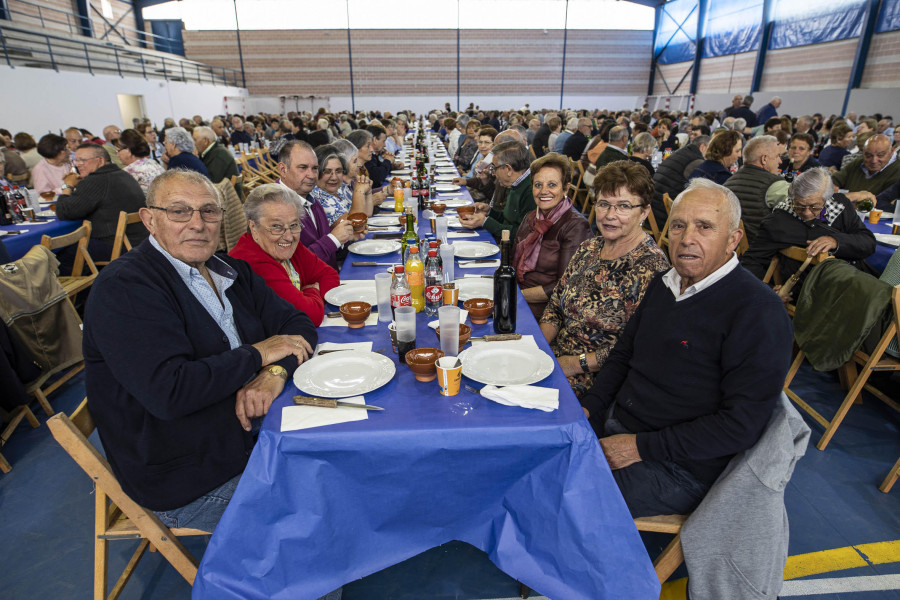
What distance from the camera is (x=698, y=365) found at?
1.37m

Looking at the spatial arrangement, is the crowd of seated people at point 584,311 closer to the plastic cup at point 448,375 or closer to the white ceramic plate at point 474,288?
the white ceramic plate at point 474,288

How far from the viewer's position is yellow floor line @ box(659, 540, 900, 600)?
5.47ft

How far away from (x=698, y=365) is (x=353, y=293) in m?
1.37

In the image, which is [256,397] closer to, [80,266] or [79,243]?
[79,243]

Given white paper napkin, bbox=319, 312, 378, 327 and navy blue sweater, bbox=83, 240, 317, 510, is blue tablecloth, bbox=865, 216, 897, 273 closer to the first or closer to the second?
white paper napkin, bbox=319, 312, 378, 327

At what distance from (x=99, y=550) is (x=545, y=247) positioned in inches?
85.1

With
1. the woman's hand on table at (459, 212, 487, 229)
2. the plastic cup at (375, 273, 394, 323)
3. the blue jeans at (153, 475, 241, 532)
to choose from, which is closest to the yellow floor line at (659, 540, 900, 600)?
the plastic cup at (375, 273, 394, 323)

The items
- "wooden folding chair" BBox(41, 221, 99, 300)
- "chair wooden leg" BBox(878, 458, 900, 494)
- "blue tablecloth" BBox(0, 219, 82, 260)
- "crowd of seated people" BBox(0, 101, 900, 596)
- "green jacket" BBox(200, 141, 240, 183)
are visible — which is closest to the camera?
"crowd of seated people" BBox(0, 101, 900, 596)

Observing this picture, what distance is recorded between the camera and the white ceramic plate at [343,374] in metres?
1.32

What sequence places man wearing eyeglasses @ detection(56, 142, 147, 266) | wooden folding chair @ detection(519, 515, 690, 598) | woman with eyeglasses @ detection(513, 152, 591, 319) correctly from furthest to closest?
man wearing eyeglasses @ detection(56, 142, 147, 266) < woman with eyeglasses @ detection(513, 152, 591, 319) < wooden folding chair @ detection(519, 515, 690, 598)

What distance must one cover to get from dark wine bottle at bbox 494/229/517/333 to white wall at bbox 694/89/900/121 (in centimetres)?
1237

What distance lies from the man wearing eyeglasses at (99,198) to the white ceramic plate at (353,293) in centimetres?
235

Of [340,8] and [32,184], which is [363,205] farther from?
[340,8]

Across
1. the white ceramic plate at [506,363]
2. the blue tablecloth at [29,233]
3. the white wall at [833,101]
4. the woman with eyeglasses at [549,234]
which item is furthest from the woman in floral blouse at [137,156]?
the white wall at [833,101]
